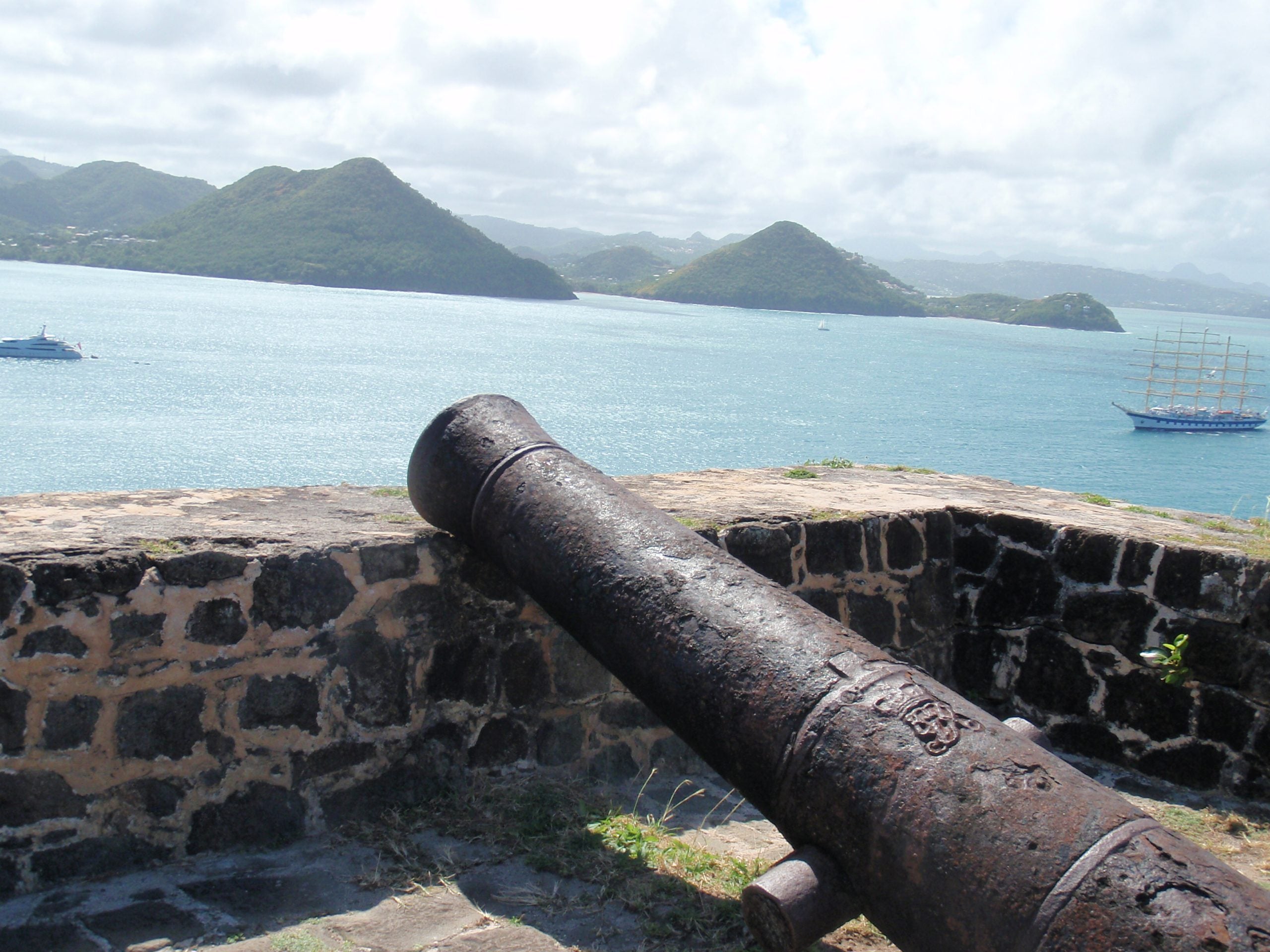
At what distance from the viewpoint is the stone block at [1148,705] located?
4.01 metres

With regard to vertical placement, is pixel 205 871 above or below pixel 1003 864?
below

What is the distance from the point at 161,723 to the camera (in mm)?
2881

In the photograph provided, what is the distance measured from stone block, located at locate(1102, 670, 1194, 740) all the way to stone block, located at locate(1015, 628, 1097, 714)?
0.29 ft

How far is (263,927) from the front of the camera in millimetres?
2568

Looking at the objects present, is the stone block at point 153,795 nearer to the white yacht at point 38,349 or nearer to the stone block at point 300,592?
the stone block at point 300,592

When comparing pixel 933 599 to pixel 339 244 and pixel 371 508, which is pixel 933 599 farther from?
pixel 339 244

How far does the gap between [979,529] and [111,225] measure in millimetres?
164529

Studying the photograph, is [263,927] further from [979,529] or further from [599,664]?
[979,529]

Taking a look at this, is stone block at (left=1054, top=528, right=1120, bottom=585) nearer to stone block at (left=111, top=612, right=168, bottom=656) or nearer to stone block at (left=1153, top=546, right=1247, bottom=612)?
stone block at (left=1153, top=546, right=1247, bottom=612)

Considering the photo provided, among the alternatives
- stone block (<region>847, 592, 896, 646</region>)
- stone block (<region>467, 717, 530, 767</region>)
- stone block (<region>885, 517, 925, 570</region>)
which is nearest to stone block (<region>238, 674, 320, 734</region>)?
stone block (<region>467, 717, 530, 767</region>)

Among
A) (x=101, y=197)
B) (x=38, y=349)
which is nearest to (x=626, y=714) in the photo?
(x=38, y=349)

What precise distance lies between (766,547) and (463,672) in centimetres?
124

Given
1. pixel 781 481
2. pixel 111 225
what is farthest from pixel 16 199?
pixel 781 481

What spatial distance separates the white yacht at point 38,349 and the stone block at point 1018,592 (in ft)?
188
